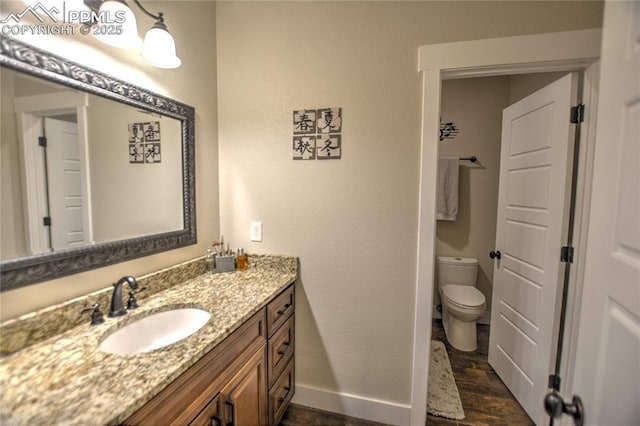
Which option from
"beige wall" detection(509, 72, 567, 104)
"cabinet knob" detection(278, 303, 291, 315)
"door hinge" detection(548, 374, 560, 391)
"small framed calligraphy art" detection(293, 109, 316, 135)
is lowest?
"door hinge" detection(548, 374, 560, 391)

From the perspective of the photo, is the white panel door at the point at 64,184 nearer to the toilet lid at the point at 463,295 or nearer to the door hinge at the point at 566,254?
the door hinge at the point at 566,254

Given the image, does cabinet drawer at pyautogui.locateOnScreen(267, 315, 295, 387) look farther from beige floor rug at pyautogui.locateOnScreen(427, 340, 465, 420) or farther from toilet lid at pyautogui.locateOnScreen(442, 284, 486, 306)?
toilet lid at pyautogui.locateOnScreen(442, 284, 486, 306)

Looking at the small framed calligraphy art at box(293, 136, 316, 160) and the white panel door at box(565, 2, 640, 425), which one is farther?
the small framed calligraphy art at box(293, 136, 316, 160)

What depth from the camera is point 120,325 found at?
1042 mm

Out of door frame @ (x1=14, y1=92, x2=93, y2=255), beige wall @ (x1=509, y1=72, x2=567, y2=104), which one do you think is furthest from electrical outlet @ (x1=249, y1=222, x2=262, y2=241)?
beige wall @ (x1=509, y1=72, x2=567, y2=104)

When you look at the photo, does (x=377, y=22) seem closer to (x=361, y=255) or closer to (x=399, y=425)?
(x=361, y=255)

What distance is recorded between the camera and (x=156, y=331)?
45.6 inches

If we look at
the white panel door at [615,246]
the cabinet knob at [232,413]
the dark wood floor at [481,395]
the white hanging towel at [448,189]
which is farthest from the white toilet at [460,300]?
the cabinet knob at [232,413]

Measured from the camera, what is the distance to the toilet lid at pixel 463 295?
2262 millimetres

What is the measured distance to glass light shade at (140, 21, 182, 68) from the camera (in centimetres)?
115

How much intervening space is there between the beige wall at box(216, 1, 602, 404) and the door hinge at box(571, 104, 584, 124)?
0.53 metres

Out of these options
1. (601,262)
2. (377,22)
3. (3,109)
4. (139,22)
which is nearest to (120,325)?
(3,109)

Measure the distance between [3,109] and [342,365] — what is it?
6.26ft

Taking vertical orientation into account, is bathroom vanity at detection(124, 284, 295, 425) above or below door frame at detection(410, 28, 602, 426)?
below
